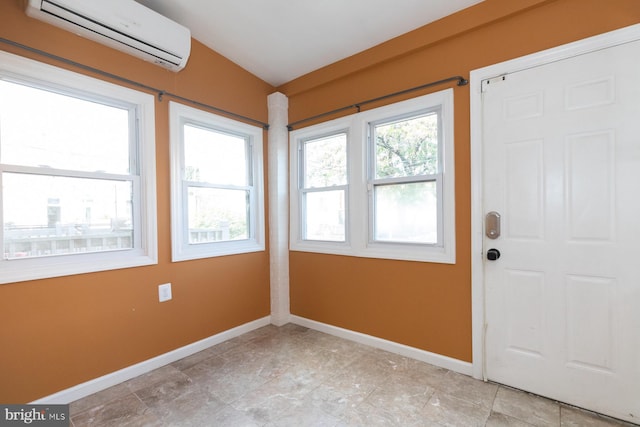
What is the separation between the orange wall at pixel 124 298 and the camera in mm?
1787

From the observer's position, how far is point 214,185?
9.39 ft

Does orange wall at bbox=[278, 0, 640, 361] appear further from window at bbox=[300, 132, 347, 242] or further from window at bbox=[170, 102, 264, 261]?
window at bbox=[170, 102, 264, 261]

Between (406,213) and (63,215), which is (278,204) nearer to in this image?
(406,213)

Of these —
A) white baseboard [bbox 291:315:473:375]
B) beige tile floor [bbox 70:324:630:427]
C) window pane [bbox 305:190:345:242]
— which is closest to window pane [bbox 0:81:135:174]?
beige tile floor [bbox 70:324:630:427]

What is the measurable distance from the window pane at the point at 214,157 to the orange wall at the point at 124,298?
0.26 m

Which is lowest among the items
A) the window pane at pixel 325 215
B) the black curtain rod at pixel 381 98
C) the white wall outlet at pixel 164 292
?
the white wall outlet at pixel 164 292

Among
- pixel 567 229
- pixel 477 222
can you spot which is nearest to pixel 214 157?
pixel 477 222

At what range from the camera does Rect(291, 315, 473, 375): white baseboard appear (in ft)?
7.32

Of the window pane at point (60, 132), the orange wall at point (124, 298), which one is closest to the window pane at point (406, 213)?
the orange wall at point (124, 298)

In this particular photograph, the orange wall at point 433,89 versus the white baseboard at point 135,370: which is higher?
the orange wall at point 433,89

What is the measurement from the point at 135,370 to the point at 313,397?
1.43 m

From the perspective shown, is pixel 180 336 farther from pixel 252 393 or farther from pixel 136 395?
pixel 252 393

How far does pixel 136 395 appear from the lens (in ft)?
6.56

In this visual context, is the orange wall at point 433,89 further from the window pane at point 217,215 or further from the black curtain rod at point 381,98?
the window pane at point 217,215
